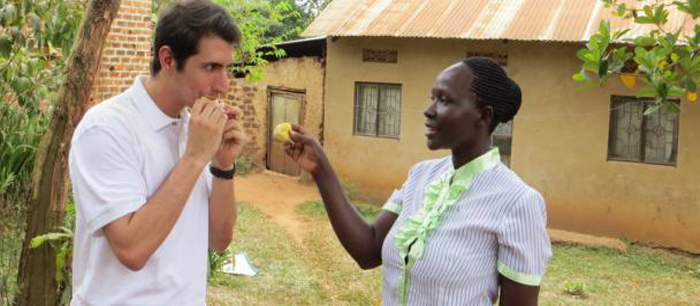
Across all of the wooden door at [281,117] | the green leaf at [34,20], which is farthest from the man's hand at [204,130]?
the wooden door at [281,117]

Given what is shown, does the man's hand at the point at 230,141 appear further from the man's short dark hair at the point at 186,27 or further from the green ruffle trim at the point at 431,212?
the green ruffle trim at the point at 431,212

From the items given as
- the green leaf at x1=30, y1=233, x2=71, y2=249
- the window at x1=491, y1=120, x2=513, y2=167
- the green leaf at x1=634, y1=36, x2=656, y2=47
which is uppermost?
the green leaf at x1=634, y1=36, x2=656, y2=47

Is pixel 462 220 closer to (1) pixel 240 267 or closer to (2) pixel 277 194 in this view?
(1) pixel 240 267

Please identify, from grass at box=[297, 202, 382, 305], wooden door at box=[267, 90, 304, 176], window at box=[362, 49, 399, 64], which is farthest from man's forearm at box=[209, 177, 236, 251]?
wooden door at box=[267, 90, 304, 176]

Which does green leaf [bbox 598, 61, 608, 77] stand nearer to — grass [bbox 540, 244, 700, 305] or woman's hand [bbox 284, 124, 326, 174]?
woman's hand [bbox 284, 124, 326, 174]

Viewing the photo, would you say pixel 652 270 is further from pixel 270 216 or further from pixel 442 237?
pixel 442 237

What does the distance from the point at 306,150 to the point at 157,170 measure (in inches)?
23.1

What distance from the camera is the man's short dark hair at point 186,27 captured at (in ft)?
6.86

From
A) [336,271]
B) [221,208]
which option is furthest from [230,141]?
[336,271]

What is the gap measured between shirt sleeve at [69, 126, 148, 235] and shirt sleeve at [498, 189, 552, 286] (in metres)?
0.93

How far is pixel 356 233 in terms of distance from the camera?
2.51 meters

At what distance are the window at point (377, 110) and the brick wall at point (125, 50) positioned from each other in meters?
4.97

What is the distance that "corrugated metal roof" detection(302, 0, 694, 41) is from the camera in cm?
1052

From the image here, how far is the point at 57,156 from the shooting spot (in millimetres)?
3977
